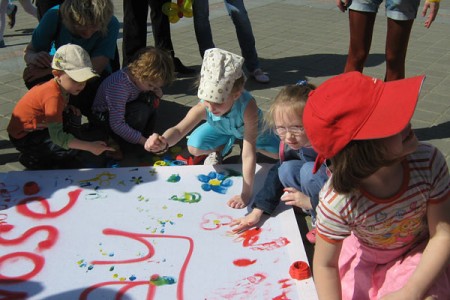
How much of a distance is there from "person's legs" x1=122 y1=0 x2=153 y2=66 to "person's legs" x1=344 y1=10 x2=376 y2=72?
1711 millimetres

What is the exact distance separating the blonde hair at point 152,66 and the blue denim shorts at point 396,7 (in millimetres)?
1071

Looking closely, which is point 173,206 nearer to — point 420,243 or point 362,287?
point 362,287

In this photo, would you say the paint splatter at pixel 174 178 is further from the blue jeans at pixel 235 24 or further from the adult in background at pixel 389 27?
the blue jeans at pixel 235 24

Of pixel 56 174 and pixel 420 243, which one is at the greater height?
pixel 420 243

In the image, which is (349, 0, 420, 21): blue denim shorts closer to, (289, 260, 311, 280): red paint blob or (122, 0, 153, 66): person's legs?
(289, 260, 311, 280): red paint blob

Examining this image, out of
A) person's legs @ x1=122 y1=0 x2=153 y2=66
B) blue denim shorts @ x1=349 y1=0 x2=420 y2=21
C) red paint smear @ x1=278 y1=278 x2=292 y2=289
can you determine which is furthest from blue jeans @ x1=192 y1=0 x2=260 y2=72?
red paint smear @ x1=278 y1=278 x2=292 y2=289

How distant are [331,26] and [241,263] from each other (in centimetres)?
468

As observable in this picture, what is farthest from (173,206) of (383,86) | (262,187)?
(383,86)

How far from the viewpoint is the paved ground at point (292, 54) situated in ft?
11.0

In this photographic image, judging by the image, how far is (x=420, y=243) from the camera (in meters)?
1.55

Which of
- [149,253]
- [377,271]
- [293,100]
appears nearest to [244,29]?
[293,100]

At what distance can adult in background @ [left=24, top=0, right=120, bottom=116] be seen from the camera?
2.84 metres

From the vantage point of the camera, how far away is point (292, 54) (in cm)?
495

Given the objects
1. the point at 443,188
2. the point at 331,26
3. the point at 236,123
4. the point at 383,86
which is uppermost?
the point at 383,86
